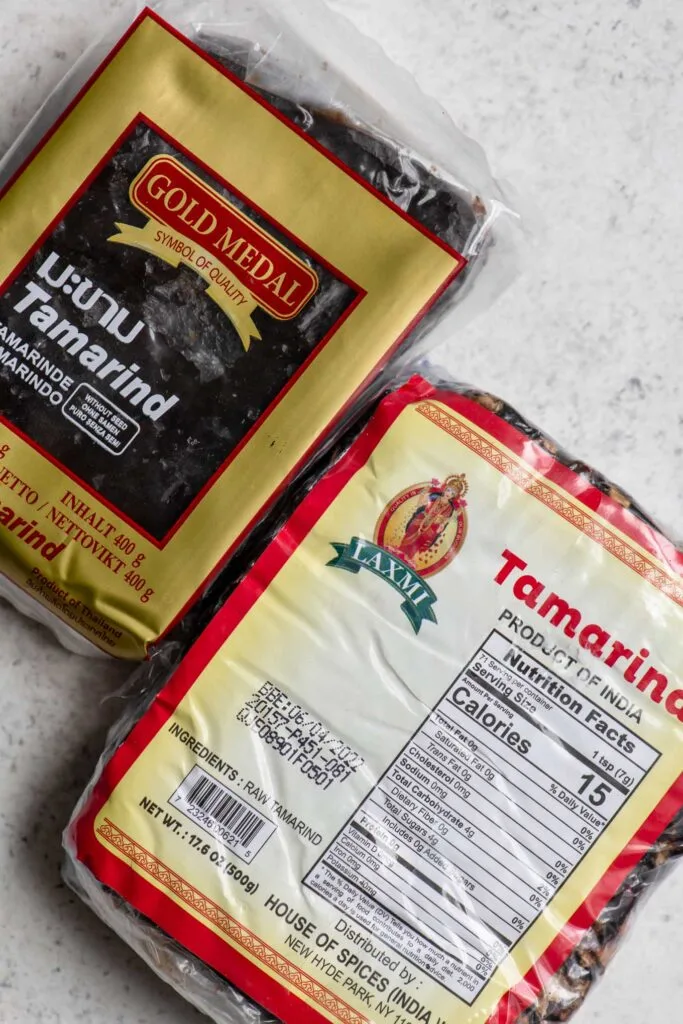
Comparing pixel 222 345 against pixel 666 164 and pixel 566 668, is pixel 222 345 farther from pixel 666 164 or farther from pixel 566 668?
pixel 666 164

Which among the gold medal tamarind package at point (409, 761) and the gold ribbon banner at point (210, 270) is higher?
the gold ribbon banner at point (210, 270)

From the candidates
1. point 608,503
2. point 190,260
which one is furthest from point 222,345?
point 608,503

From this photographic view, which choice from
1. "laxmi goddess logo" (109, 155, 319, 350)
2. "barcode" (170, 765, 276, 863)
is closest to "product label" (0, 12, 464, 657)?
"laxmi goddess logo" (109, 155, 319, 350)

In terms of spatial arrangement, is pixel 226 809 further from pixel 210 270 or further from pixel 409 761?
pixel 210 270

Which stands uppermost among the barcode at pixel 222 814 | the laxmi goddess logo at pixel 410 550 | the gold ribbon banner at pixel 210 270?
the gold ribbon banner at pixel 210 270

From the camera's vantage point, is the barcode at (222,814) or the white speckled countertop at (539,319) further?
the white speckled countertop at (539,319)

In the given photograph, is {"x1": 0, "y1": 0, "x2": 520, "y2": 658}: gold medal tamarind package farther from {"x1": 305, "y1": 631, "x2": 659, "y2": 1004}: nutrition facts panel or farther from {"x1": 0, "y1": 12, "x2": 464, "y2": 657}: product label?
{"x1": 305, "y1": 631, "x2": 659, "y2": 1004}: nutrition facts panel

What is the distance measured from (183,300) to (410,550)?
10.0 inches

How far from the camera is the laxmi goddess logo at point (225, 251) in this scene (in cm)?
76

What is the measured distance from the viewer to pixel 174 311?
30.2 inches

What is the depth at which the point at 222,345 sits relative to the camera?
77cm

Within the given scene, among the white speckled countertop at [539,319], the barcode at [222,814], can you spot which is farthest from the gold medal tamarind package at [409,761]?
the white speckled countertop at [539,319]

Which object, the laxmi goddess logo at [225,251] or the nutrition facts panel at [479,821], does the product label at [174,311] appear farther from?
the nutrition facts panel at [479,821]

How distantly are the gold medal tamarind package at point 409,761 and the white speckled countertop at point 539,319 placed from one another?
11cm
